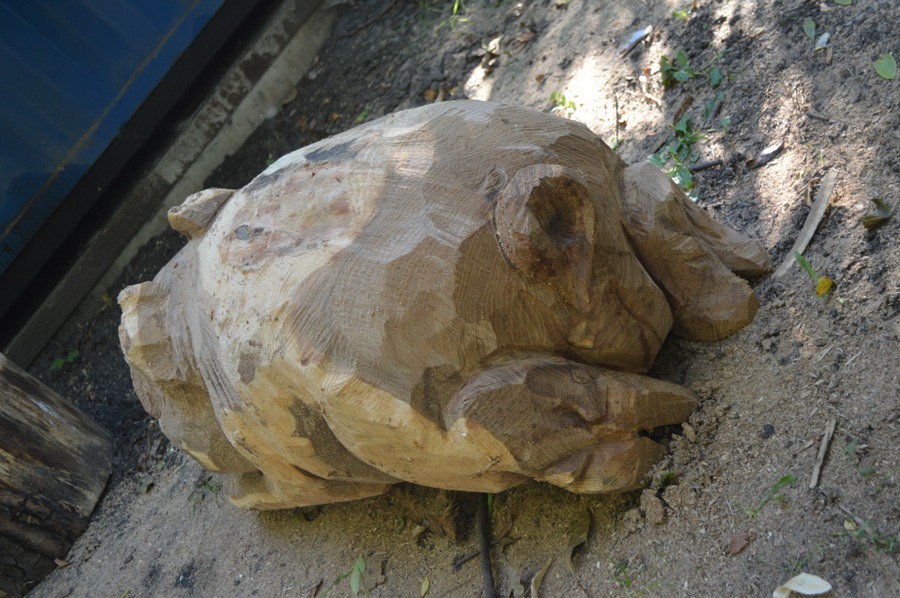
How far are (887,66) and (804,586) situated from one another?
1.86 meters

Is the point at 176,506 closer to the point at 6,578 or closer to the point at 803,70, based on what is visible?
the point at 6,578

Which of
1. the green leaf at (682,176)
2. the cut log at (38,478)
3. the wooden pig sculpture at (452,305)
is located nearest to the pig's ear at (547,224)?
the wooden pig sculpture at (452,305)

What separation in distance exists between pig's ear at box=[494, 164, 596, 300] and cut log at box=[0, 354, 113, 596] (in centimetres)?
265

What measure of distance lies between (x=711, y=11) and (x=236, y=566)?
320cm

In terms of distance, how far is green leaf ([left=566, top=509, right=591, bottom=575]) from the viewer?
97.6 inches

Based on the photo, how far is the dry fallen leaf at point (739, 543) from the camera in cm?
216

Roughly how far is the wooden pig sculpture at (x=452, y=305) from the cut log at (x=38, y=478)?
4.89 feet

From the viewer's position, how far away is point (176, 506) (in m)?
3.75

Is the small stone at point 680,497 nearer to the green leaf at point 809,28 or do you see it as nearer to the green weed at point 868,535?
the green weed at point 868,535

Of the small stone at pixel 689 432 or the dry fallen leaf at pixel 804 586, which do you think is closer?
the dry fallen leaf at pixel 804 586

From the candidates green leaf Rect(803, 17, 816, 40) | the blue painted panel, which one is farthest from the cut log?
green leaf Rect(803, 17, 816, 40)

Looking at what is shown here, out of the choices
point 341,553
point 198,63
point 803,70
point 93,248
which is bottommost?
point 341,553

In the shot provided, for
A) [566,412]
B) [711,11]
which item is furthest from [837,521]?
[711,11]

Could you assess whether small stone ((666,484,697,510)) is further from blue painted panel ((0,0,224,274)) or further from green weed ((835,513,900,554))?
blue painted panel ((0,0,224,274))
